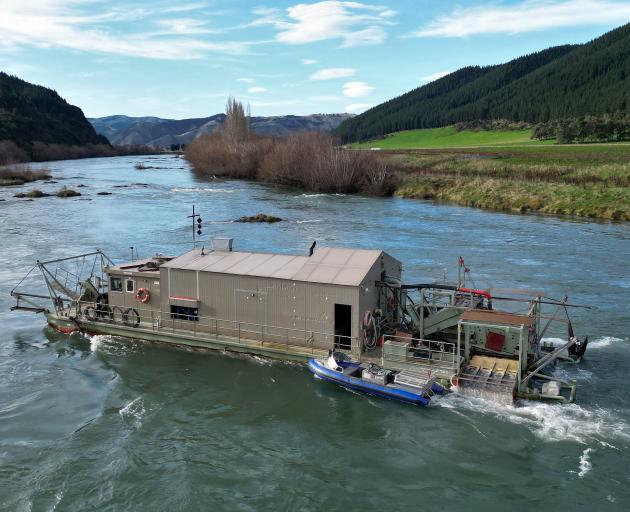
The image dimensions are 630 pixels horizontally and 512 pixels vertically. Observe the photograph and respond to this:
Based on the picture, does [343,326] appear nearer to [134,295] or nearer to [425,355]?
[425,355]

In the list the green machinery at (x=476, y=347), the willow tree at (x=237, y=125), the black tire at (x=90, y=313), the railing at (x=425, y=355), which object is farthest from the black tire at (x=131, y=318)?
the willow tree at (x=237, y=125)

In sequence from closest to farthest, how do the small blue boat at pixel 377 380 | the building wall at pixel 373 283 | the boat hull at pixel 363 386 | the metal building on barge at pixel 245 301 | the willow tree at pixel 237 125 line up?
the boat hull at pixel 363 386 → the small blue boat at pixel 377 380 → the building wall at pixel 373 283 → the metal building on barge at pixel 245 301 → the willow tree at pixel 237 125

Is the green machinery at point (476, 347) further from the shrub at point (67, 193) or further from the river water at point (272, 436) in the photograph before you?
the shrub at point (67, 193)

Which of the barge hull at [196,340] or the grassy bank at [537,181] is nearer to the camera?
the barge hull at [196,340]

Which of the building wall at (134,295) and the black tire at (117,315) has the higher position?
the building wall at (134,295)

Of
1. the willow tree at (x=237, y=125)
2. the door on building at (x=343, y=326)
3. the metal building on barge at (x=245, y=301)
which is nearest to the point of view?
the door on building at (x=343, y=326)

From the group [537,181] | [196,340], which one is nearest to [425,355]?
[196,340]
